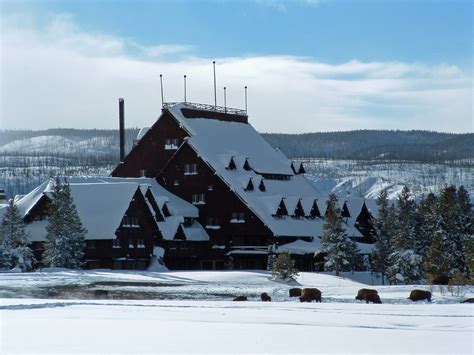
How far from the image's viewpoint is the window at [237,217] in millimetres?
81375

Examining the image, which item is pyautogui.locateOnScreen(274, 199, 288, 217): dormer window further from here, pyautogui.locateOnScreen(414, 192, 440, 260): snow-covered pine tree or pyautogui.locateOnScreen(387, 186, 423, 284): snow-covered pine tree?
pyautogui.locateOnScreen(387, 186, 423, 284): snow-covered pine tree

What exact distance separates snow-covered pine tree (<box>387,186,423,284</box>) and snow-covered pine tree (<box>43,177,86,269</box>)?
23.9 metres

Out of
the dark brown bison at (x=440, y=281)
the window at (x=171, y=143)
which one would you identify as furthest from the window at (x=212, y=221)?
the dark brown bison at (x=440, y=281)

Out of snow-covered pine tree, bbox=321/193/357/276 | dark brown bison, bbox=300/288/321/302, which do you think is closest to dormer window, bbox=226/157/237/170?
snow-covered pine tree, bbox=321/193/357/276

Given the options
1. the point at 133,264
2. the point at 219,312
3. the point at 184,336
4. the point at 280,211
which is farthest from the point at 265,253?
the point at 184,336

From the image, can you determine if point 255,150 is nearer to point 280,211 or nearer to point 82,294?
point 280,211

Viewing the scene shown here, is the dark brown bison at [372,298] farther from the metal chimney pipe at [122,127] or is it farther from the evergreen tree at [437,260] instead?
the metal chimney pipe at [122,127]

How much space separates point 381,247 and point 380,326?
4579cm

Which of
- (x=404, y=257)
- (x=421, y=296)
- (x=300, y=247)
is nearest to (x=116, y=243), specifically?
(x=300, y=247)

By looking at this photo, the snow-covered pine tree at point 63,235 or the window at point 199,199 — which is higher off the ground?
the window at point 199,199

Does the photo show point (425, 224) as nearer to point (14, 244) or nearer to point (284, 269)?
point (284, 269)

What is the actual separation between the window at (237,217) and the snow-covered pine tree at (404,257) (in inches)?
702

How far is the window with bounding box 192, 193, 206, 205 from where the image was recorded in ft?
276

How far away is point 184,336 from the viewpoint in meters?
21.5
